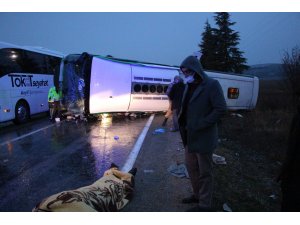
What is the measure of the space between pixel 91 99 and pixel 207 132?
348 inches

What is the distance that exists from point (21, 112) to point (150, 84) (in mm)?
5804

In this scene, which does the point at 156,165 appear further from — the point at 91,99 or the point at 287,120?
the point at 287,120

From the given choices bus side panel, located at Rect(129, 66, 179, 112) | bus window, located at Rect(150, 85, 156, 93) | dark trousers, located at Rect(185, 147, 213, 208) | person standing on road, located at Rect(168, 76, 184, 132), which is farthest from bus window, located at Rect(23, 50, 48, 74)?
dark trousers, located at Rect(185, 147, 213, 208)

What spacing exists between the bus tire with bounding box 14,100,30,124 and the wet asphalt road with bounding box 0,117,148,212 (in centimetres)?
179

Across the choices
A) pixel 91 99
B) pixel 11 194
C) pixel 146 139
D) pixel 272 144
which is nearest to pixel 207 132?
pixel 11 194

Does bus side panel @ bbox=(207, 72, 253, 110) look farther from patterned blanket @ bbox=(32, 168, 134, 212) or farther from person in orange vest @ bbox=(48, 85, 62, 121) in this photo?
patterned blanket @ bbox=(32, 168, 134, 212)

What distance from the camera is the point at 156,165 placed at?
657 centimetres

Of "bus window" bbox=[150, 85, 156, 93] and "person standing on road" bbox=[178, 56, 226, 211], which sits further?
"bus window" bbox=[150, 85, 156, 93]

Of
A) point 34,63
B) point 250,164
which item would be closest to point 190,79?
point 250,164

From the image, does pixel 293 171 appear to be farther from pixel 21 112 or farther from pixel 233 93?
pixel 233 93

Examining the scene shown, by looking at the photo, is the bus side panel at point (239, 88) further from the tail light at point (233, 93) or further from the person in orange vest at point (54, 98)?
the person in orange vest at point (54, 98)

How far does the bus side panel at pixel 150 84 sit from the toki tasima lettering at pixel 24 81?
4846 millimetres

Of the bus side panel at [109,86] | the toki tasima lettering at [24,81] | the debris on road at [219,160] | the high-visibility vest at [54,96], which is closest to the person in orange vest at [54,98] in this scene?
the high-visibility vest at [54,96]

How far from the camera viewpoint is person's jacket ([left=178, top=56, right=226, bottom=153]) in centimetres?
387
